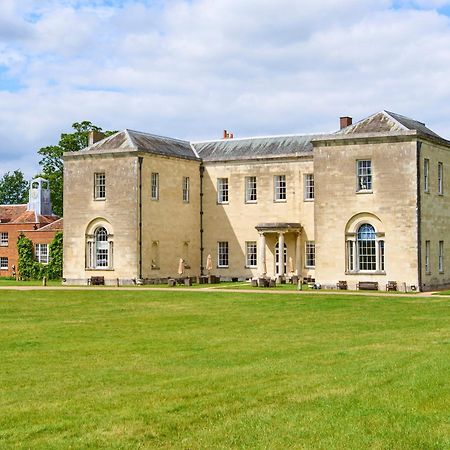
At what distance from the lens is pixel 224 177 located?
160 ft

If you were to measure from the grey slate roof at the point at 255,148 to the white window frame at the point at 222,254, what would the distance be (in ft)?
16.2

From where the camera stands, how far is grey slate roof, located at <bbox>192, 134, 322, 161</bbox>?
47.7 meters

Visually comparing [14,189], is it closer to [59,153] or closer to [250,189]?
[59,153]

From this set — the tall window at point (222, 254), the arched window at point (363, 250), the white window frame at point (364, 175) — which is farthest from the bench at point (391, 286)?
the tall window at point (222, 254)

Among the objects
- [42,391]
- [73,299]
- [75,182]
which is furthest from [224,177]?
[42,391]

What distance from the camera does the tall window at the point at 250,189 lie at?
1901 inches

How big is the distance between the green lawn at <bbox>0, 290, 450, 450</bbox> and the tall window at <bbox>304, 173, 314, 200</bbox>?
20.7 m

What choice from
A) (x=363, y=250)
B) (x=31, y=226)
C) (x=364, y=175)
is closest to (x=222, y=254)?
(x=363, y=250)

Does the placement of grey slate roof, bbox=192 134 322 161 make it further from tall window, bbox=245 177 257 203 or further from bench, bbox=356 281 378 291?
bench, bbox=356 281 378 291

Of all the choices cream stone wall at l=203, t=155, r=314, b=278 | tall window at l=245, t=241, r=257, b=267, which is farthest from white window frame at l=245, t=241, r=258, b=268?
cream stone wall at l=203, t=155, r=314, b=278

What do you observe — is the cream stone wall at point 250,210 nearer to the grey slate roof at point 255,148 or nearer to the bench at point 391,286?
the grey slate roof at point 255,148

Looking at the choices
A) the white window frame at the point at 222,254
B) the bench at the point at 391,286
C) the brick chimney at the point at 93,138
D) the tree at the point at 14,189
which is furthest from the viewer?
the tree at the point at 14,189

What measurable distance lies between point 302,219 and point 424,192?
341 inches

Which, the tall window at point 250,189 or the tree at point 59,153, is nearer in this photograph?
the tall window at point 250,189
